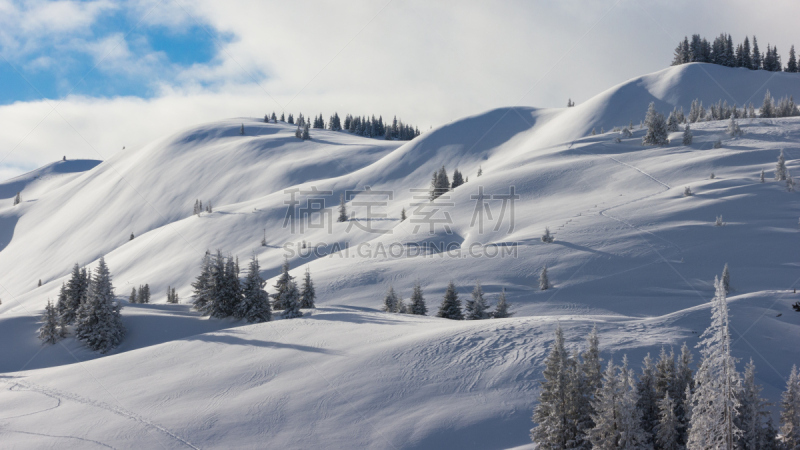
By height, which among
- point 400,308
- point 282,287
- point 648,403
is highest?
point 282,287

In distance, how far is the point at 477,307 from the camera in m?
28.5

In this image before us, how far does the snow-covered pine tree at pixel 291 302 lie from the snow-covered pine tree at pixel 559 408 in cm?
1904

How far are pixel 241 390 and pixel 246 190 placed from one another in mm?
80998

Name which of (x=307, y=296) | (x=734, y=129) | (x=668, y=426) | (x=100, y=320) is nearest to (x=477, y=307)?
(x=307, y=296)

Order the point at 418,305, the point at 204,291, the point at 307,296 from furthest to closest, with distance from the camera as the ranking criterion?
the point at 204,291 → the point at 307,296 → the point at 418,305

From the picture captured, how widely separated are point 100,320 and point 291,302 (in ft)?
35.9

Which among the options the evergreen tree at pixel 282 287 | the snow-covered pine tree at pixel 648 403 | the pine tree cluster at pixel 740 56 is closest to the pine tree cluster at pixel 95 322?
Result: the evergreen tree at pixel 282 287

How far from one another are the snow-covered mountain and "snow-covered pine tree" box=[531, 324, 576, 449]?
188cm

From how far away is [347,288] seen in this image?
117 ft

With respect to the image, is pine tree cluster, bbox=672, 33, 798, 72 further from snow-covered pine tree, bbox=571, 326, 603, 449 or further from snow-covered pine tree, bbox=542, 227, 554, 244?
snow-covered pine tree, bbox=571, 326, 603, 449

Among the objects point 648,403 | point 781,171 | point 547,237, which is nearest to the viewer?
point 648,403

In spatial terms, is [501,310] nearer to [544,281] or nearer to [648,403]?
[544,281]

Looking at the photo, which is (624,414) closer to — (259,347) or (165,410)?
(165,410)

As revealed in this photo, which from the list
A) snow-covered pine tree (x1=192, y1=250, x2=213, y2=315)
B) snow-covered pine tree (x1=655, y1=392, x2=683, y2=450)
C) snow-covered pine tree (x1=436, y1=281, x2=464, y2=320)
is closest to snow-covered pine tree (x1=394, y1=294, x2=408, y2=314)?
snow-covered pine tree (x1=436, y1=281, x2=464, y2=320)
